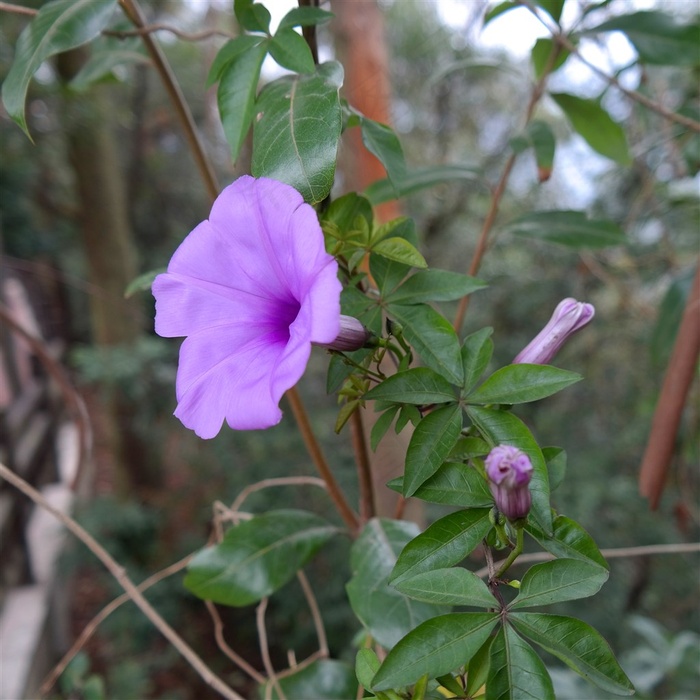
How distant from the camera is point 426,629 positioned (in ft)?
1.23

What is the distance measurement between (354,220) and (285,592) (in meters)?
1.95

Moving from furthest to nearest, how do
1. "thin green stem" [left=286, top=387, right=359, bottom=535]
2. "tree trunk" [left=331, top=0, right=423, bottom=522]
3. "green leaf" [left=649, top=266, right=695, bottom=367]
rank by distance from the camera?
"green leaf" [left=649, top=266, right=695, bottom=367]
"tree trunk" [left=331, top=0, right=423, bottom=522]
"thin green stem" [left=286, top=387, right=359, bottom=535]

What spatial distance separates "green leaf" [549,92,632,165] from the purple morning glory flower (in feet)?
2.01

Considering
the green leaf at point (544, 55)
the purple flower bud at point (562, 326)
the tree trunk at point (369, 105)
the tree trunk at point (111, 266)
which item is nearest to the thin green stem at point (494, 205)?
the green leaf at point (544, 55)

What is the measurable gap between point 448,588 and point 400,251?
23 cm

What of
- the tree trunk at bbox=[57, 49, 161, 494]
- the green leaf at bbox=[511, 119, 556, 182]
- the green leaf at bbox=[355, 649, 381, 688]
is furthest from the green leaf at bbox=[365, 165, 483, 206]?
the tree trunk at bbox=[57, 49, 161, 494]

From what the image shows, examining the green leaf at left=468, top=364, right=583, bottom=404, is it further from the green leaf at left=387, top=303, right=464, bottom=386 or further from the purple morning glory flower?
the purple morning glory flower

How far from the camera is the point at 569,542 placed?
0.39m

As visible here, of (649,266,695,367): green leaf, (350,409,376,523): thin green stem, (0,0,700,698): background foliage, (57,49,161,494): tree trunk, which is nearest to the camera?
(350,409,376,523): thin green stem

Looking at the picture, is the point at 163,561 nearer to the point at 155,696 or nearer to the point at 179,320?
the point at 155,696

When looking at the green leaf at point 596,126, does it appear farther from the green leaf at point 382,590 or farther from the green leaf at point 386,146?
the green leaf at point 382,590

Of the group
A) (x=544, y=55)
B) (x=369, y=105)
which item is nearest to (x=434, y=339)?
(x=544, y=55)

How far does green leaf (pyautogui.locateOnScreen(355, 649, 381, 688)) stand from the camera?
0.41m

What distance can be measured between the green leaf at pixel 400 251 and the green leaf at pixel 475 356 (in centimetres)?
7
